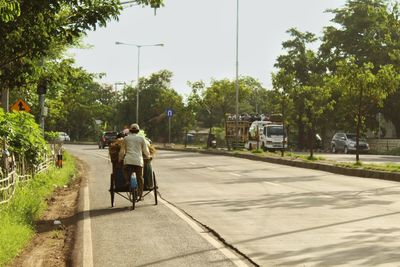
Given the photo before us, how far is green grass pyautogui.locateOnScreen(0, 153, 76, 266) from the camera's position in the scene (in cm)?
836

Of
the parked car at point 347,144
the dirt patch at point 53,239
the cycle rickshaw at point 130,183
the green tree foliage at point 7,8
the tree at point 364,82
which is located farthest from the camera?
the parked car at point 347,144

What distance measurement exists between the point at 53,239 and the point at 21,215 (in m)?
1.27

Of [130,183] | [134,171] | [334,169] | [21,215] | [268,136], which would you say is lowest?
[21,215]

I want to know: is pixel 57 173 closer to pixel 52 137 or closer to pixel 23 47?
pixel 52 137

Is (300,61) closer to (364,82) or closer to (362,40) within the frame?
(362,40)

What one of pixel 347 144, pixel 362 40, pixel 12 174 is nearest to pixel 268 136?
pixel 347 144

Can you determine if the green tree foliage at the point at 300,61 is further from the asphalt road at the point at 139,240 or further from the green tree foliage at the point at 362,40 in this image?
the asphalt road at the point at 139,240

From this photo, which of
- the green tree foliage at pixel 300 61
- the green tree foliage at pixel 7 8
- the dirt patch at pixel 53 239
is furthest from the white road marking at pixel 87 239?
the green tree foliage at pixel 300 61

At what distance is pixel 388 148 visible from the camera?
50.6m

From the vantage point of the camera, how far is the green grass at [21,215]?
27.4 ft

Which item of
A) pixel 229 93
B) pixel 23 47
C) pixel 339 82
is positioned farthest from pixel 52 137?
pixel 229 93

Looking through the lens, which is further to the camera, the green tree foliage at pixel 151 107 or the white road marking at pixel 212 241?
the green tree foliage at pixel 151 107

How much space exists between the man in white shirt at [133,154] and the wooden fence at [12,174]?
2.28 metres

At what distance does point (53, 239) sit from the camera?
9.85 metres
